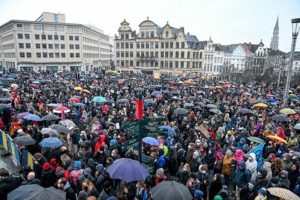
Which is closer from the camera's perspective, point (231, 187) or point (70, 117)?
point (231, 187)

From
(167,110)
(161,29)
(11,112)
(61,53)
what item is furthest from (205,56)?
(11,112)

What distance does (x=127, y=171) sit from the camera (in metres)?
5.67

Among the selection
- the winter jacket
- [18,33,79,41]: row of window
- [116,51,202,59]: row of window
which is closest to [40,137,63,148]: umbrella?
the winter jacket

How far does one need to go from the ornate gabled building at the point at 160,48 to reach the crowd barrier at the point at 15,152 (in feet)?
166

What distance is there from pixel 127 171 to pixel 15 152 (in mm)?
5989

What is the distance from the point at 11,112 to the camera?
1399cm

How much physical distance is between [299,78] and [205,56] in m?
22.8

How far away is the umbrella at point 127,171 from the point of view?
5578 millimetres

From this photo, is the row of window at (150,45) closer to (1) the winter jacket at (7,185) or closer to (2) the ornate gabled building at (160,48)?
(2) the ornate gabled building at (160,48)

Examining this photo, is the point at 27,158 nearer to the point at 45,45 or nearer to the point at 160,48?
the point at 160,48

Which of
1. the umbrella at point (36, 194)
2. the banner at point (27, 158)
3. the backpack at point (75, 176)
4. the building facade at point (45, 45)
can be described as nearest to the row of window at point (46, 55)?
the building facade at point (45, 45)

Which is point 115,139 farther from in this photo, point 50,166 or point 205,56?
point 205,56

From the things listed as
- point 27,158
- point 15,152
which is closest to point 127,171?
point 27,158

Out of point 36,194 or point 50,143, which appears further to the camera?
point 50,143
